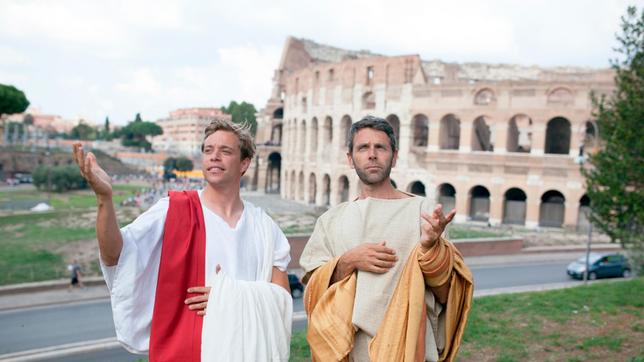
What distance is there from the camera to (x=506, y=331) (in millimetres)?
7168

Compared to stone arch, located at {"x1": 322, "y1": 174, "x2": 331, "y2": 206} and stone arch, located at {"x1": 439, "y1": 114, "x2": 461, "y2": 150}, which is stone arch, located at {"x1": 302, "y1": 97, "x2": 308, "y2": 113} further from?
stone arch, located at {"x1": 439, "y1": 114, "x2": 461, "y2": 150}

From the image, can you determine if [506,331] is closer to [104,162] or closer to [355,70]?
[355,70]

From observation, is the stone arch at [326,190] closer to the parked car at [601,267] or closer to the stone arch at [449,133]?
the stone arch at [449,133]

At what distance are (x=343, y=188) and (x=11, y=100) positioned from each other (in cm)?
3980

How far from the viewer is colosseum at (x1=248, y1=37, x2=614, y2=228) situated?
28000 millimetres

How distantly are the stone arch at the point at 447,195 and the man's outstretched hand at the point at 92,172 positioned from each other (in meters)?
30.0

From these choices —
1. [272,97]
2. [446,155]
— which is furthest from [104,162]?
[446,155]

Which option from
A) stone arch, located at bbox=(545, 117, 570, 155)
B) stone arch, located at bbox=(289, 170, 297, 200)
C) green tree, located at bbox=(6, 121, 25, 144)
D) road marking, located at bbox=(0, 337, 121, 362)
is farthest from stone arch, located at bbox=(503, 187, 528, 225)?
green tree, located at bbox=(6, 121, 25, 144)

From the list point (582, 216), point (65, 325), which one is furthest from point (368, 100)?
point (65, 325)

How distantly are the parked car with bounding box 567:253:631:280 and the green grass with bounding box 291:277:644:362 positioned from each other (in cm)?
A: 862

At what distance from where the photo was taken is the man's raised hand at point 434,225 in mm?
2508

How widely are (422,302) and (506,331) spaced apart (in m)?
5.06

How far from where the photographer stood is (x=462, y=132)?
30125 mm

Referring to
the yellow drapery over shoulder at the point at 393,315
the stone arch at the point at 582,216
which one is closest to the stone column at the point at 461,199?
the stone arch at the point at 582,216
